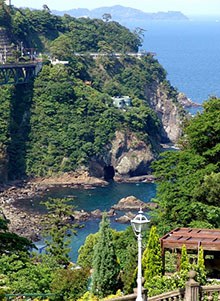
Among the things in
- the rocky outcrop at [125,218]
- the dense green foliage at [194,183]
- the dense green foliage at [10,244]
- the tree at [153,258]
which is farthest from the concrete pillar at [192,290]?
the rocky outcrop at [125,218]

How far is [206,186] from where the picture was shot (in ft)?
100

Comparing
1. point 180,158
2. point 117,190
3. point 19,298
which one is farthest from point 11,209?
point 19,298

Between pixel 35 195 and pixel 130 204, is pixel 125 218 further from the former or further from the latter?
pixel 35 195

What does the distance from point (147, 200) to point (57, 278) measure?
158 ft

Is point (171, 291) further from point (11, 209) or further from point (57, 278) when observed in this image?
point (11, 209)

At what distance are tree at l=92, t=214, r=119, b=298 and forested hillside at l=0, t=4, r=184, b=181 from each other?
54.8m

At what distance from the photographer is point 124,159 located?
84312mm

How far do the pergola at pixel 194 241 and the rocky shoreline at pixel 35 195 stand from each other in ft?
113

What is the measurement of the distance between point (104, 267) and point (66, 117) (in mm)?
63629

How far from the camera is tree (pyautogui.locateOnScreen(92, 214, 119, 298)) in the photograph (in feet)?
78.6

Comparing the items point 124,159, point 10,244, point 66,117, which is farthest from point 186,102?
point 10,244

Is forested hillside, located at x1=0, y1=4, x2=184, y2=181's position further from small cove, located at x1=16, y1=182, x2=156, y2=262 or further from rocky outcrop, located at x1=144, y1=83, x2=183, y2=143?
small cove, located at x1=16, y1=182, x2=156, y2=262

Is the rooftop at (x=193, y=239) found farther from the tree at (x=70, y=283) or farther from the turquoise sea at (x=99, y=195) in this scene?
the turquoise sea at (x=99, y=195)

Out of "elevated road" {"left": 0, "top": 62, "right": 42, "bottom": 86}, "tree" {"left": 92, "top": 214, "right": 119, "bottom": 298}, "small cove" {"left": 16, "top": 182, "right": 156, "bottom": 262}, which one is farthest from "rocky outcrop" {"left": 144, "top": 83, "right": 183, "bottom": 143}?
"tree" {"left": 92, "top": 214, "right": 119, "bottom": 298}
